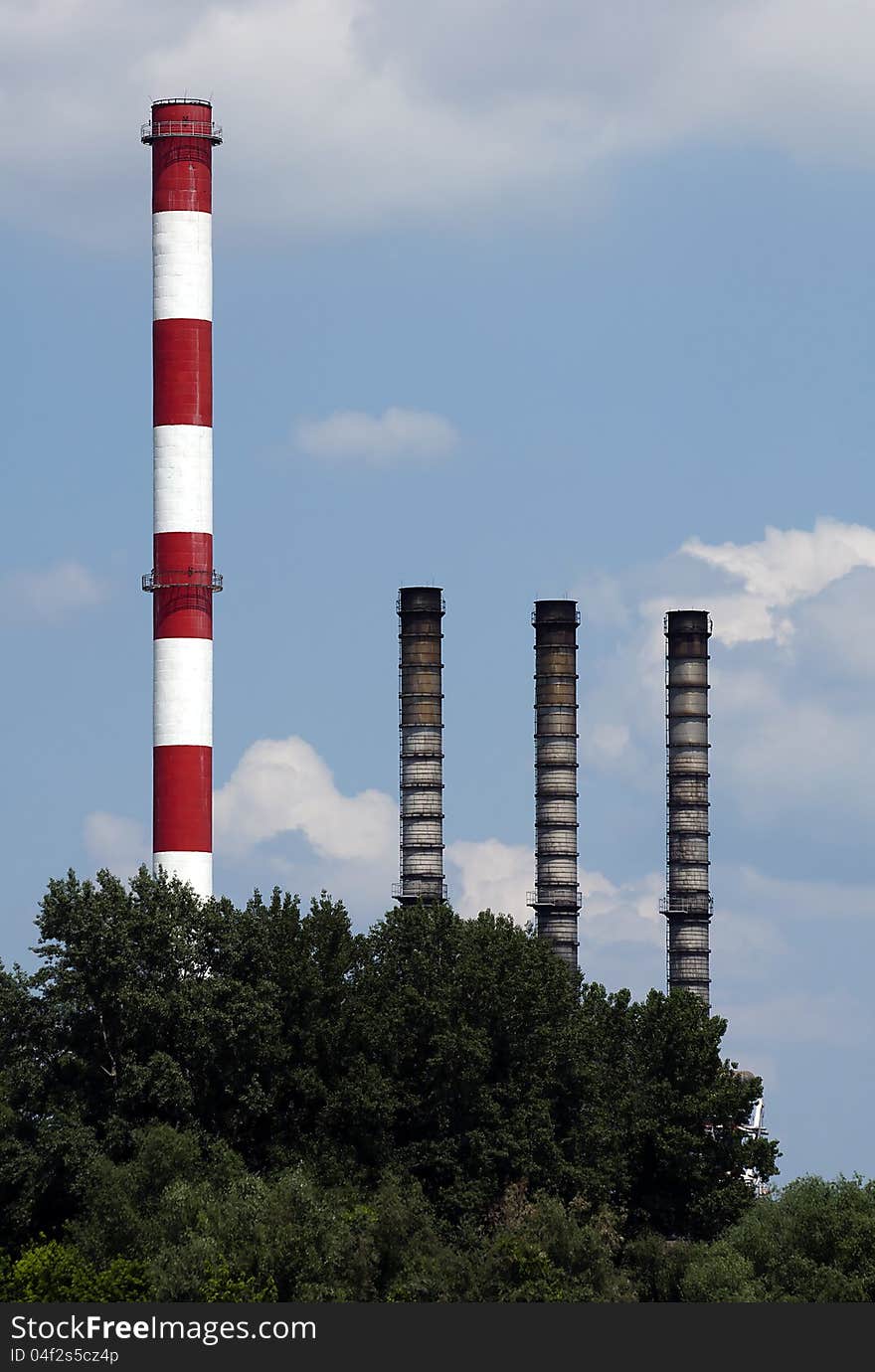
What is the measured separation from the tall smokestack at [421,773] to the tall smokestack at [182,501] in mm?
23172

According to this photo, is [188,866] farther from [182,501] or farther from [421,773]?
[421,773]

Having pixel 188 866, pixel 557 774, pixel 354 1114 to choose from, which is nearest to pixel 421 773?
pixel 557 774

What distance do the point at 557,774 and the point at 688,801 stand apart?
18.3 feet

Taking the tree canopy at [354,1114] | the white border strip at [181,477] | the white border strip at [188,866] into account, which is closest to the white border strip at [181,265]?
the white border strip at [181,477]

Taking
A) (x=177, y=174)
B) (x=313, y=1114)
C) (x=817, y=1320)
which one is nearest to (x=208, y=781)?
(x=313, y=1114)

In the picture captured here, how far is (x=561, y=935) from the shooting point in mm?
95375

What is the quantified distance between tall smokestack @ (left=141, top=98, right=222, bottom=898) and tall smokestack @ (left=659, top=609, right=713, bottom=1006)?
29651mm

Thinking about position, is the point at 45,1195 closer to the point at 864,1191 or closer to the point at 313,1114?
the point at 313,1114

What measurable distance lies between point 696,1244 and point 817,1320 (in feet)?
36.8

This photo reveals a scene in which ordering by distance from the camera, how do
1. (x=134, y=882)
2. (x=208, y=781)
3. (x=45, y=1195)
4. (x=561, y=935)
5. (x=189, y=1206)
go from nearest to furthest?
(x=189, y=1206) < (x=45, y=1195) < (x=134, y=882) < (x=208, y=781) < (x=561, y=935)

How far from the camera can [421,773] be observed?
95000 millimetres

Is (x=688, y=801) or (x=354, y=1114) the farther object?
(x=688, y=801)

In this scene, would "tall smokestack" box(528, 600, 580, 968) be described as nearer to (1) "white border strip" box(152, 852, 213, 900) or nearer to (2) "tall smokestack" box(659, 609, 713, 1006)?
(2) "tall smokestack" box(659, 609, 713, 1006)

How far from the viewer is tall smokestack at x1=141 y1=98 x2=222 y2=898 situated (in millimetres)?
71562
